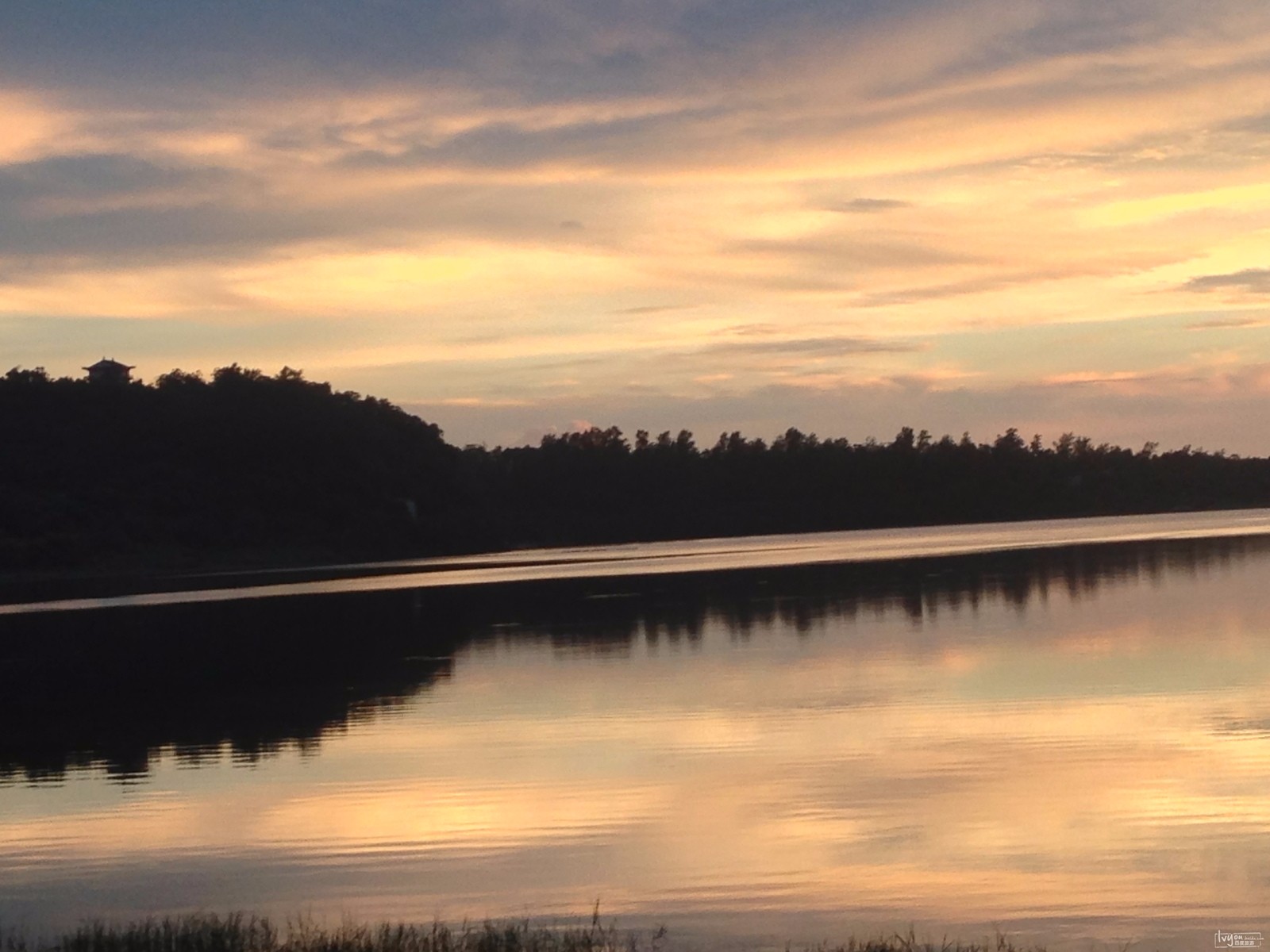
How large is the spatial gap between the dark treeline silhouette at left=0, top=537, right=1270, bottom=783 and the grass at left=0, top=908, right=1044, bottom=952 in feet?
25.6

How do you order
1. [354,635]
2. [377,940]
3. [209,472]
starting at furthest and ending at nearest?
1. [209,472]
2. [354,635]
3. [377,940]

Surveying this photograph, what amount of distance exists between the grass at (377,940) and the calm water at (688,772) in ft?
1.73

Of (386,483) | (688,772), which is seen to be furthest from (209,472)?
(688,772)

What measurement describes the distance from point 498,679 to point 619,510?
4402 inches

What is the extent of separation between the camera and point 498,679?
83.0 feet

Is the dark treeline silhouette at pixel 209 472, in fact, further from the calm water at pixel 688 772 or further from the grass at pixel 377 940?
the grass at pixel 377 940

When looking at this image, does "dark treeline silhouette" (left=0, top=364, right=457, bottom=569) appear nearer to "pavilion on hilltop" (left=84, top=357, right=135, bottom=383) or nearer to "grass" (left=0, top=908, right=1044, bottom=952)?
"pavilion on hilltop" (left=84, top=357, right=135, bottom=383)

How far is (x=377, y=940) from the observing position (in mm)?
9531

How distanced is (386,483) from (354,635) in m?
75.8

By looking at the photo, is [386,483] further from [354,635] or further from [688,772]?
[688,772]

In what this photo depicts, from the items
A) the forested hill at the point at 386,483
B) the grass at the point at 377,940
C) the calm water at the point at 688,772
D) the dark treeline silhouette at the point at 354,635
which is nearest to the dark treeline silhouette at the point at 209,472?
the forested hill at the point at 386,483

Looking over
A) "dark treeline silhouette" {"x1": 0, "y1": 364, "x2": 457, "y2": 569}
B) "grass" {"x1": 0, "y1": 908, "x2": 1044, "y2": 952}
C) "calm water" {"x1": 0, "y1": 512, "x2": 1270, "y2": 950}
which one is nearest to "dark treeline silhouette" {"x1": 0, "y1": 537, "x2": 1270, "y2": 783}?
"calm water" {"x1": 0, "y1": 512, "x2": 1270, "y2": 950}

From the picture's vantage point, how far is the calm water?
440 inches

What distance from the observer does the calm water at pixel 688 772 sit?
36.7ft
